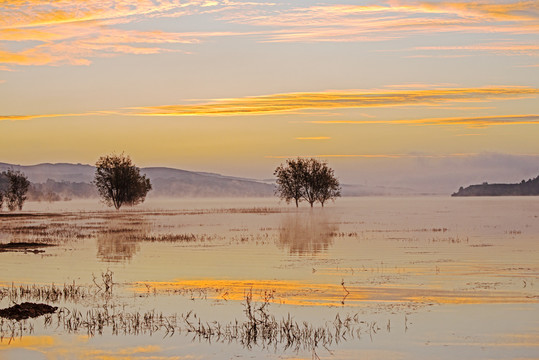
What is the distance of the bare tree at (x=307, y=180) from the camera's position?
466ft

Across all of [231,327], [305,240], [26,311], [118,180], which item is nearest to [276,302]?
[231,327]

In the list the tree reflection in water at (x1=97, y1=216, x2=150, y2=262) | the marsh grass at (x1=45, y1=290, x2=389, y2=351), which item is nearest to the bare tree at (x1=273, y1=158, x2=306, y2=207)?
the tree reflection in water at (x1=97, y1=216, x2=150, y2=262)

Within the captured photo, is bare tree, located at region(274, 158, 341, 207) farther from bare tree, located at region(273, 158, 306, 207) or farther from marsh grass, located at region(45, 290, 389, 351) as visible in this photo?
marsh grass, located at region(45, 290, 389, 351)

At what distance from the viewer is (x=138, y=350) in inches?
759

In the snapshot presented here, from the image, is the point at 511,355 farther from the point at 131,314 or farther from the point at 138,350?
the point at 131,314

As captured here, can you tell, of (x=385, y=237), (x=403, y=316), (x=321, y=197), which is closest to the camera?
(x=403, y=316)

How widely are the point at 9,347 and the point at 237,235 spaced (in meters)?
40.8

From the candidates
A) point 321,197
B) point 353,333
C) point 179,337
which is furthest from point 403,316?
point 321,197

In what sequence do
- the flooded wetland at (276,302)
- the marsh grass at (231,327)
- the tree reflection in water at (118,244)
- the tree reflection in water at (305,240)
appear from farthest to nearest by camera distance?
the tree reflection in water at (305,240)
the tree reflection in water at (118,244)
the marsh grass at (231,327)
the flooded wetland at (276,302)

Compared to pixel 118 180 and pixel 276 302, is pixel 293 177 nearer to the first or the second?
pixel 118 180

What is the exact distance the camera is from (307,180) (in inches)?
5605

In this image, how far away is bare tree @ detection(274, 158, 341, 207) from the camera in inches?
5595

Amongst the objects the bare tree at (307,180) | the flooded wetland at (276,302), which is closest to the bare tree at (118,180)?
the bare tree at (307,180)

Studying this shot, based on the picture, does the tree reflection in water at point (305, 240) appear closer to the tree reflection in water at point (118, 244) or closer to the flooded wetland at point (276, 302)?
the flooded wetland at point (276, 302)
